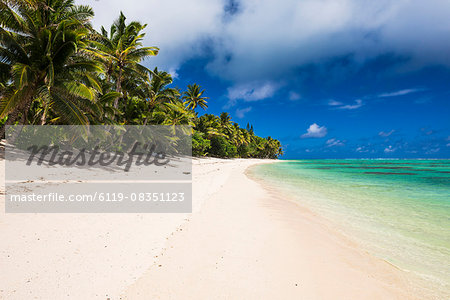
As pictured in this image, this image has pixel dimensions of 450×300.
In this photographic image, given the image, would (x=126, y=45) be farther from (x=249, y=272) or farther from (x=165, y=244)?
(x=249, y=272)

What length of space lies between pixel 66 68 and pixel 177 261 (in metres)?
12.3

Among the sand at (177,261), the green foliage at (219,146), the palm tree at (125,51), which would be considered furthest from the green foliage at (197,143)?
the sand at (177,261)

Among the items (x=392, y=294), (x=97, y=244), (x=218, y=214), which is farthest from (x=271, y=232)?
(x=97, y=244)

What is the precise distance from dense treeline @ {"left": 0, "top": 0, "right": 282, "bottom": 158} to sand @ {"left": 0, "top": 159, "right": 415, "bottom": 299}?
7.68m

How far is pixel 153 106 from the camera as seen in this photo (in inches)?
857

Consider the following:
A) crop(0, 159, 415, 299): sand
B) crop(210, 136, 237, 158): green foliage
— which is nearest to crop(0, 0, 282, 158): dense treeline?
crop(0, 159, 415, 299): sand

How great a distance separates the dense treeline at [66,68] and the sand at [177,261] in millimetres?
7684

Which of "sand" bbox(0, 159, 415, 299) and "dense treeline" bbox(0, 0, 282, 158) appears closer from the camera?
"sand" bbox(0, 159, 415, 299)

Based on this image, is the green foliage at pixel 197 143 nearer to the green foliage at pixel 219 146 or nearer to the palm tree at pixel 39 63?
the green foliage at pixel 219 146

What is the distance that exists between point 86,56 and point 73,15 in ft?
13.9

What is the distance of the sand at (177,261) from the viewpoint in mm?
2627

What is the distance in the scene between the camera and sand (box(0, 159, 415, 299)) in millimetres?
2627

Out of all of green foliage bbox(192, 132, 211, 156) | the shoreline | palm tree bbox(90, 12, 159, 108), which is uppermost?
palm tree bbox(90, 12, 159, 108)

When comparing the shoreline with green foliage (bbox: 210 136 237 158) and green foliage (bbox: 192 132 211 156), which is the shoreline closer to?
green foliage (bbox: 192 132 211 156)
